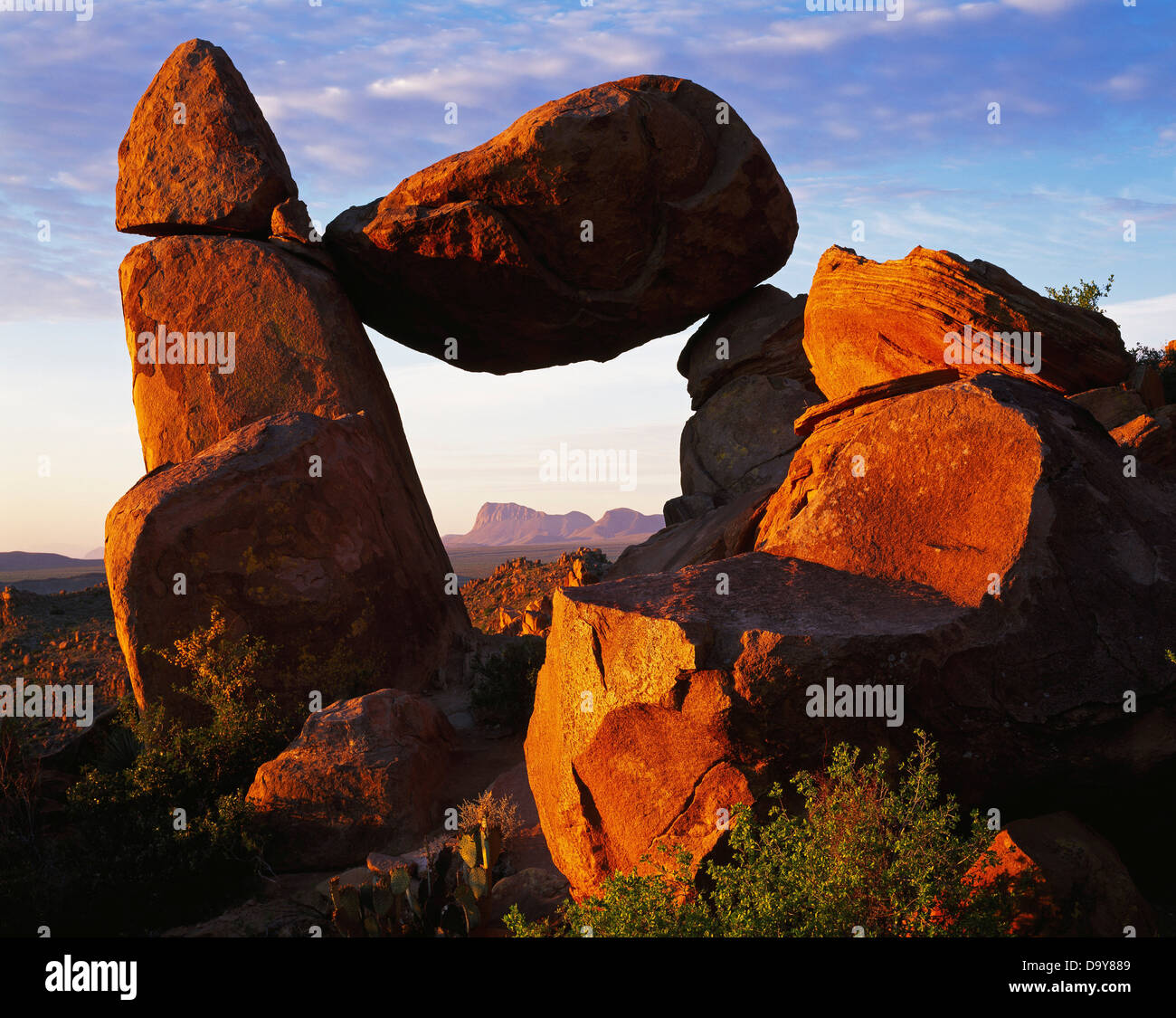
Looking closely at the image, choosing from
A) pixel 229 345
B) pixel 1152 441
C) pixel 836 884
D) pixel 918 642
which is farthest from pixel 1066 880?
pixel 229 345

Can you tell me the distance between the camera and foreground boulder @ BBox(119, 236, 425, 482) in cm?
1312

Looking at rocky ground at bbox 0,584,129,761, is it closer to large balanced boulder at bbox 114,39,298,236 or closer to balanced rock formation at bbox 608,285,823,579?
large balanced boulder at bbox 114,39,298,236

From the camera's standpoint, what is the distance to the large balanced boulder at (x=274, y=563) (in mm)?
10000

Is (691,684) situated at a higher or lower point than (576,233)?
lower

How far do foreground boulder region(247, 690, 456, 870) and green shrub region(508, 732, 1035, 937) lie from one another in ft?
11.2

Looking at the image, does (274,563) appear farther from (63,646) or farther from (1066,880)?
(1066,880)

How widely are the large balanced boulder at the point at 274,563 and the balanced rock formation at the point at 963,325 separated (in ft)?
17.7

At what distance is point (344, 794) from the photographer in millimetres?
8336

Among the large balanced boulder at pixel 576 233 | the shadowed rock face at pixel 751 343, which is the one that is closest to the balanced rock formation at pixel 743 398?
the shadowed rock face at pixel 751 343

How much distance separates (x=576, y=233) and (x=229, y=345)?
16.3 feet

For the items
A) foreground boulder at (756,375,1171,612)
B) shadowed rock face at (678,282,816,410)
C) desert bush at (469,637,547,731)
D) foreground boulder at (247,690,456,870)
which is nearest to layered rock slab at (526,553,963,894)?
foreground boulder at (756,375,1171,612)

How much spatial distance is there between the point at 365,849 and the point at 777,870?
13.6ft
